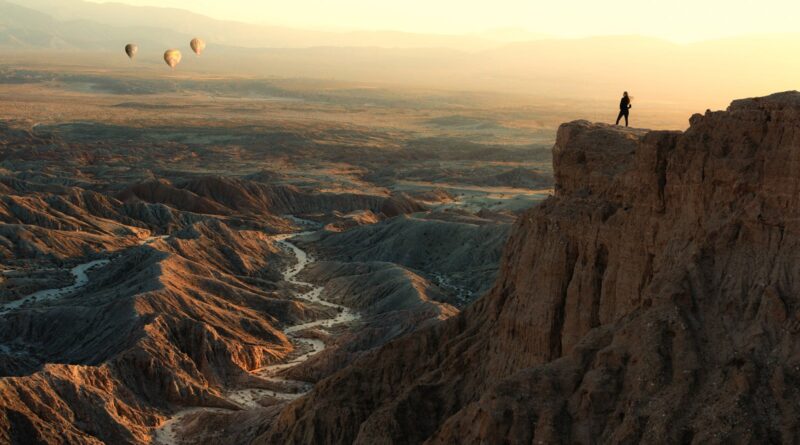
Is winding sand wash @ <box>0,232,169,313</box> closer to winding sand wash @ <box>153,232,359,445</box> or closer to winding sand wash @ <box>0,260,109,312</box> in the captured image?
winding sand wash @ <box>0,260,109,312</box>

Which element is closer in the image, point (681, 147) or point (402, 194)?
point (681, 147)

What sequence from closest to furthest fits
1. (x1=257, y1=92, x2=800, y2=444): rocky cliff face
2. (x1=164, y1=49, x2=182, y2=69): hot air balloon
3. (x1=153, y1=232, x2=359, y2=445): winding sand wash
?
1. (x1=257, y1=92, x2=800, y2=444): rocky cliff face
2. (x1=153, y1=232, x2=359, y2=445): winding sand wash
3. (x1=164, y1=49, x2=182, y2=69): hot air balloon

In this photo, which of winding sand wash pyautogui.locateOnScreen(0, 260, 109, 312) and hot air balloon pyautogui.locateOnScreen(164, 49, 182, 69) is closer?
winding sand wash pyautogui.locateOnScreen(0, 260, 109, 312)

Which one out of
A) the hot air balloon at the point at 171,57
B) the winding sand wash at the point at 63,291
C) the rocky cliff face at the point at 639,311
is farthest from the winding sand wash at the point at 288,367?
the hot air balloon at the point at 171,57

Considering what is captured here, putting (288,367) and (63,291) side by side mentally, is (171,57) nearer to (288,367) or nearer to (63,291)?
(63,291)

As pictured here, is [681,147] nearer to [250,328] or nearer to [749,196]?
[749,196]

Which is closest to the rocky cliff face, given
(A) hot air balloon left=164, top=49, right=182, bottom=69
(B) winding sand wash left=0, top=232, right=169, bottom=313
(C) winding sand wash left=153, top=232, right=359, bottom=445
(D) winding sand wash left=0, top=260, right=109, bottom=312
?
(C) winding sand wash left=153, top=232, right=359, bottom=445

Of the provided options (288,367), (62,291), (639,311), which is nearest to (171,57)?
(62,291)

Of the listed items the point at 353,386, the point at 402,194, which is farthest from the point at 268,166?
the point at 353,386
